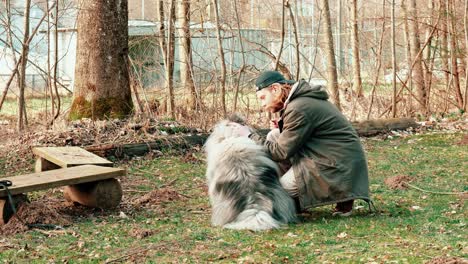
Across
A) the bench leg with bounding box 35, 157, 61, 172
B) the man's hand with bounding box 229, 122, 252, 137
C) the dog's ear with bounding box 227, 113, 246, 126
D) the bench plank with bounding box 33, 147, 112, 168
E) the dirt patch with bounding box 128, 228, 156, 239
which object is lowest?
the dirt patch with bounding box 128, 228, 156, 239

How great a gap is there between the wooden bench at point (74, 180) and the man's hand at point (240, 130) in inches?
50.5

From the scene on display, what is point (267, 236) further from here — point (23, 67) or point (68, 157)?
point (23, 67)

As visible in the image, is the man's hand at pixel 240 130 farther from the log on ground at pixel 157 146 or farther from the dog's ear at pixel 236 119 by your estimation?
the log on ground at pixel 157 146

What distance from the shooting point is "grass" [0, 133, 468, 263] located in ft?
17.0

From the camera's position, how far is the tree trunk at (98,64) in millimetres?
11055

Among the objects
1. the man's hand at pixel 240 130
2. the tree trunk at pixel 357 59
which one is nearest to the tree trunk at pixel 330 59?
the tree trunk at pixel 357 59

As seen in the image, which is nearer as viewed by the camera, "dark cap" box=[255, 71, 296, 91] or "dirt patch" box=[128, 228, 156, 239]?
"dirt patch" box=[128, 228, 156, 239]

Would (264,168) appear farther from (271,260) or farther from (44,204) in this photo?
(44,204)

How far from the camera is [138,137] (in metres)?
10.6

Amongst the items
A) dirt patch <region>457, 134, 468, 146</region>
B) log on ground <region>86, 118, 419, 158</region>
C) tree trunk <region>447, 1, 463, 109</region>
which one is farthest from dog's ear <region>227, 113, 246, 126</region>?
tree trunk <region>447, 1, 463, 109</region>

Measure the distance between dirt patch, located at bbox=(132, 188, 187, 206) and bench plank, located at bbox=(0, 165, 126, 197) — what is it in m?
0.61

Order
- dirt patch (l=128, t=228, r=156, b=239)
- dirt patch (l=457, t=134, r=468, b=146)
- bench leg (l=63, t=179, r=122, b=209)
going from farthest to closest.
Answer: dirt patch (l=457, t=134, r=468, b=146)
bench leg (l=63, t=179, r=122, b=209)
dirt patch (l=128, t=228, r=156, b=239)

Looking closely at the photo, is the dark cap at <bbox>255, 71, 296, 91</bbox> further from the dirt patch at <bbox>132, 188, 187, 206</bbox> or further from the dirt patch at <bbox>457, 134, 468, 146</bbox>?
the dirt patch at <bbox>457, 134, 468, 146</bbox>

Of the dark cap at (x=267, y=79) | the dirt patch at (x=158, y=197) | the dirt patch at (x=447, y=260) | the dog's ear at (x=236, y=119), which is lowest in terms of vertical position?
the dirt patch at (x=158, y=197)
